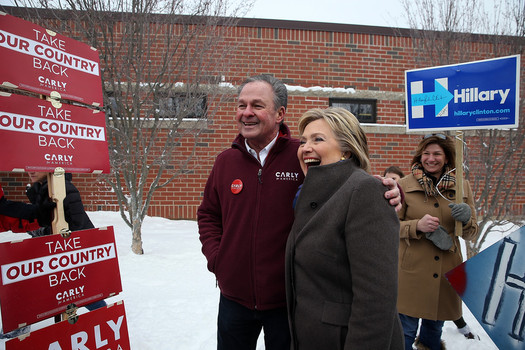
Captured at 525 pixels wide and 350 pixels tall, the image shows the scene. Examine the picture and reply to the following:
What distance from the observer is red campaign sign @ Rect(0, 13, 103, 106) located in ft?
6.08

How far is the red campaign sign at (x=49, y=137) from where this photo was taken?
6.10 feet

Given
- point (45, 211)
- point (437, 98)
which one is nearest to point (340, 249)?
point (45, 211)

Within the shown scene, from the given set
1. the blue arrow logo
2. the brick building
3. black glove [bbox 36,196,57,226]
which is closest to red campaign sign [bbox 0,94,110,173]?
black glove [bbox 36,196,57,226]

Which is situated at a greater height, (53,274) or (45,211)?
(45,211)

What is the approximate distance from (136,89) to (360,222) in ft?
15.4

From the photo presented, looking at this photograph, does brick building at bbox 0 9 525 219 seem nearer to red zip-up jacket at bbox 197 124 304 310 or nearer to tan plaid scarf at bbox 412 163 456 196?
tan plaid scarf at bbox 412 163 456 196

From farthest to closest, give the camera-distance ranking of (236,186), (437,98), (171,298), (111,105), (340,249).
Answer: (111,105), (171,298), (437,98), (236,186), (340,249)

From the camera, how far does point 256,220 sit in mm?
1981

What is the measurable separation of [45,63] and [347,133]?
5.89 feet

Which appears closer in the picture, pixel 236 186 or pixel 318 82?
pixel 236 186

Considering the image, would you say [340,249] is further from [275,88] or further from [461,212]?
[461,212]

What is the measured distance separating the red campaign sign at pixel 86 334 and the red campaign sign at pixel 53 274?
85 mm

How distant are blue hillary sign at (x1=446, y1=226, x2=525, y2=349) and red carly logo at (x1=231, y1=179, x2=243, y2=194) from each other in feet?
5.68

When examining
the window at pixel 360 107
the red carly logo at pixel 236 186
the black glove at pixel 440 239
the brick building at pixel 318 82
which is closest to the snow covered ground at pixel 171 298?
the brick building at pixel 318 82
